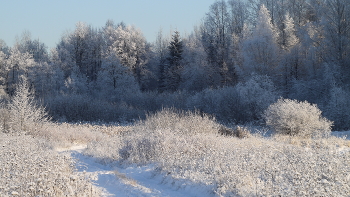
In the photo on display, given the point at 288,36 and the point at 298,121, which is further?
the point at 288,36

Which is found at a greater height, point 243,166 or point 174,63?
point 174,63

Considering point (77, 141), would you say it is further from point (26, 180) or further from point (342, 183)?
point (342, 183)

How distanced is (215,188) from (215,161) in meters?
1.62

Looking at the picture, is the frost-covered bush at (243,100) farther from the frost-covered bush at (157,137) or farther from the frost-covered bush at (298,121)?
the frost-covered bush at (157,137)

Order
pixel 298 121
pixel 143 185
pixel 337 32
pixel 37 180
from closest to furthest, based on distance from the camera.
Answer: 1. pixel 37 180
2. pixel 143 185
3. pixel 298 121
4. pixel 337 32

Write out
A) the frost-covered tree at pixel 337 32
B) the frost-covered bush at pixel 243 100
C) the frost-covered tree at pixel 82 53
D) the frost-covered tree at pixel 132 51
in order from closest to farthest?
the frost-covered tree at pixel 337 32, the frost-covered bush at pixel 243 100, the frost-covered tree at pixel 132 51, the frost-covered tree at pixel 82 53

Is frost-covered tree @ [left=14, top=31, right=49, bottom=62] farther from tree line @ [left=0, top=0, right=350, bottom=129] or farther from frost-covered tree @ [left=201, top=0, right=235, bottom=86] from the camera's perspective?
frost-covered tree @ [left=201, top=0, right=235, bottom=86]

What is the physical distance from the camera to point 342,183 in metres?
6.14

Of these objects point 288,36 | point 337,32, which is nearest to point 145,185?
point 337,32

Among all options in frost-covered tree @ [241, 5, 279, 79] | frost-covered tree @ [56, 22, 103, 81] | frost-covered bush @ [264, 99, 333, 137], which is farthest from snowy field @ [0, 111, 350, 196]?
frost-covered tree @ [56, 22, 103, 81]

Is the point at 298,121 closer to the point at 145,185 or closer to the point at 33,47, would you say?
the point at 145,185

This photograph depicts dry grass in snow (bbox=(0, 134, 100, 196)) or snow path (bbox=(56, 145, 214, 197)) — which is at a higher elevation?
dry grass in snow (bbox=(0, 134, 100, 196))

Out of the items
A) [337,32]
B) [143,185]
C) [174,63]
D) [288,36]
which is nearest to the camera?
[143,185]

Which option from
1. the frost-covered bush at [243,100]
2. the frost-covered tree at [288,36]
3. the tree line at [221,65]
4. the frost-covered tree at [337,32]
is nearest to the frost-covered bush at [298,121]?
the tree line at [221,65]
